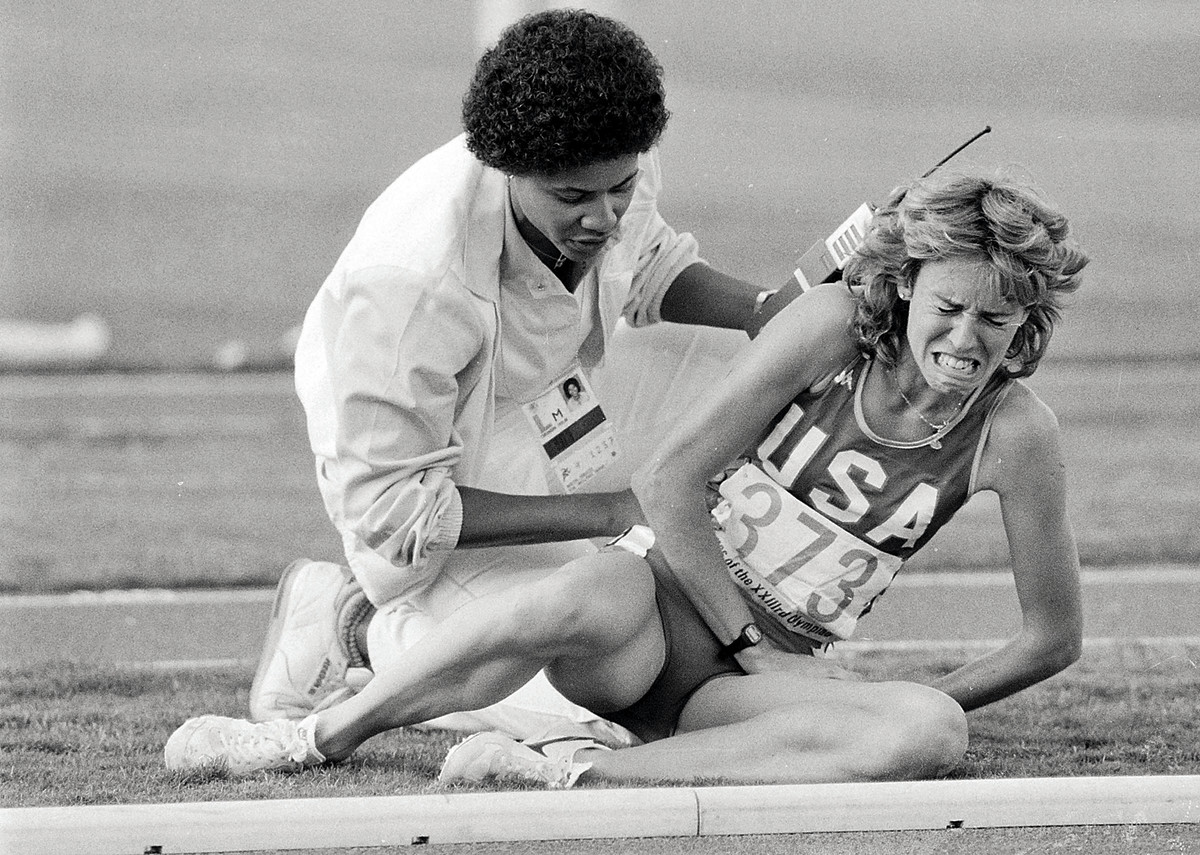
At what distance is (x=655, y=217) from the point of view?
312 centimetres

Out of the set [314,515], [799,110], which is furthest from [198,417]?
[799,110]

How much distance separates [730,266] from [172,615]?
718cm

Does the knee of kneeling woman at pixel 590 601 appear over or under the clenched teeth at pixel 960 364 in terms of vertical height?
under

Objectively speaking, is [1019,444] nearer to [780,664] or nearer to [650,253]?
[780,664]

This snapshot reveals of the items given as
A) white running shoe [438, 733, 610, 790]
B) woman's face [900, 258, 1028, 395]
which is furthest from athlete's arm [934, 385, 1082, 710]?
white running shoe [438, 733, 610, 790]

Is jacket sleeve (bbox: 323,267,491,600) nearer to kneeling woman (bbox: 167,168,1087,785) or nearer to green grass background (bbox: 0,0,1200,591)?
kneeling woman (bbox: 167,168,1087,785)

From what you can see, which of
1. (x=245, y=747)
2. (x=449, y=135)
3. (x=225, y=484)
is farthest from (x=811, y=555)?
(x=449, y=135)

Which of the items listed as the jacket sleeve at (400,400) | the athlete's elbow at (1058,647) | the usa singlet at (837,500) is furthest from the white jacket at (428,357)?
the athlete's elbow at (1058,647)

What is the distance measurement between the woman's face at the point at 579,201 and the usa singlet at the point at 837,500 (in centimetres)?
40

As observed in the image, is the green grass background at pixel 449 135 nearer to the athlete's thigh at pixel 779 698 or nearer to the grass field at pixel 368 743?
the grass field at pixel 368 743

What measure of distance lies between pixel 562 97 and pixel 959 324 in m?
0.66

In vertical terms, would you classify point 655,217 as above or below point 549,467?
above

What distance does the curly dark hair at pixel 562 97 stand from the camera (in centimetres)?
247

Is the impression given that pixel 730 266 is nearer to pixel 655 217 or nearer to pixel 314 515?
pixel 314 515
